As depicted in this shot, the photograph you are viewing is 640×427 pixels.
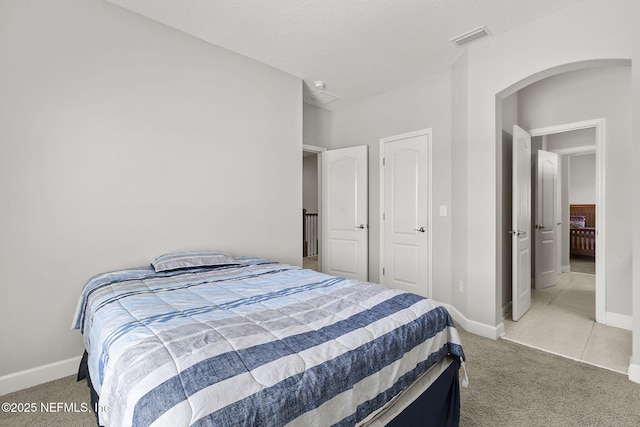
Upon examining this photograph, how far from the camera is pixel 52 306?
6.98 feet

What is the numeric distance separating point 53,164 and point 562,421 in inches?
145

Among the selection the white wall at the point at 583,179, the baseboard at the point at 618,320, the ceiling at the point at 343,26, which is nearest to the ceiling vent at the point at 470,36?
the ceiling at the point at 343,26

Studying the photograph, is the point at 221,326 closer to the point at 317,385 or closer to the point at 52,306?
the point at 317,385

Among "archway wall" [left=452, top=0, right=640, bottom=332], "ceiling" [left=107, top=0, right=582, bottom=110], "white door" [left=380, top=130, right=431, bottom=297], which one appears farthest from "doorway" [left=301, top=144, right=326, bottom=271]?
"archway wall" [left=452, top=0, right=640, bottom=332]

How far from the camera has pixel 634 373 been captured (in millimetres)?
2062

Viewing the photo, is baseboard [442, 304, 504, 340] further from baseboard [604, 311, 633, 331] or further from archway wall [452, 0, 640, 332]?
baseboard [604, 311, 633, 331]

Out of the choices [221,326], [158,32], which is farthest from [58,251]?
[158,32]

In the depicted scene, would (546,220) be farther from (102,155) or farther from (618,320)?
(102,155)

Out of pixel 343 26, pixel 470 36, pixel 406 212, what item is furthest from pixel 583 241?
pixel 343 26

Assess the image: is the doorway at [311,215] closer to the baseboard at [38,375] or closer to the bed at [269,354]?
the bed at [269,354]

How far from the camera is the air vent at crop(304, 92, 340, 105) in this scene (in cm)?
410

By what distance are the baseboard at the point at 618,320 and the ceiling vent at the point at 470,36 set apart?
10.2 ft

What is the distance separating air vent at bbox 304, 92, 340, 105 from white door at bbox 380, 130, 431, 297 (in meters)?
0.98

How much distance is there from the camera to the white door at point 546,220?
4.34 meters
